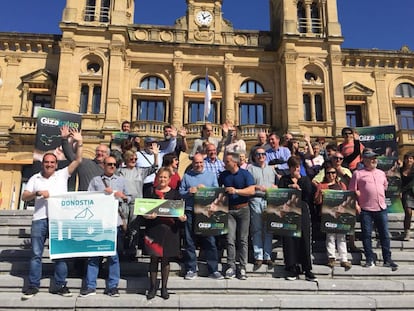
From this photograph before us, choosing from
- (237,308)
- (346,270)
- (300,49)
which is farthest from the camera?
(300,49)

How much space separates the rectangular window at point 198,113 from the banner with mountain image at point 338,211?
18.3 metres

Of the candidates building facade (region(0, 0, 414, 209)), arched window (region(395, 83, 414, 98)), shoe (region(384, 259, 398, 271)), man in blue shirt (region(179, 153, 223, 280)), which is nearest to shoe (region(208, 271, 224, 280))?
man in blue shirt (region(179, 153, 223, 280))

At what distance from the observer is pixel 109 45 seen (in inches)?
926

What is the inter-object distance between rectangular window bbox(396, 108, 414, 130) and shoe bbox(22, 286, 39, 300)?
26.5 m

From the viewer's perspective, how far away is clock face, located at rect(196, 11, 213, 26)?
A: 1012 inches

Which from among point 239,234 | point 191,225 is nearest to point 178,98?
point 191,225

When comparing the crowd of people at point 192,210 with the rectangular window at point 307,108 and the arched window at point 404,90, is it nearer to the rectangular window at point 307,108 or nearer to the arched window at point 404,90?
the rectangular window at point 307,108

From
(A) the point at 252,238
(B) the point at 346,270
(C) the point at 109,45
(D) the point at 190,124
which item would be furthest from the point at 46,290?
(C) the point at 109,45

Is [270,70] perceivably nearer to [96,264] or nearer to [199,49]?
[199,49]

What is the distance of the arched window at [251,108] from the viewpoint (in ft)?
82.4

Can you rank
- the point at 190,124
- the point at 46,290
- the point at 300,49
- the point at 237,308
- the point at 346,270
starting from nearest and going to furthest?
1. the point at 237,308
2. the point at 46,290
3. the point at 346,270
4. the point at 190,124
5. the point at 300,49

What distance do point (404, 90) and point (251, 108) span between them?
1166 cm

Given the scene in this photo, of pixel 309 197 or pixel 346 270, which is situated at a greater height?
pixel 309 197

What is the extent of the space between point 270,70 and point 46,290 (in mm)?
22738
